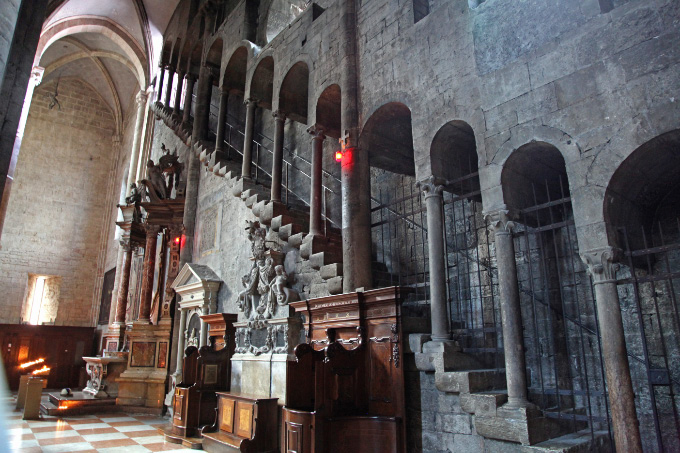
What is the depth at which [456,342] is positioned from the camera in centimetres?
540

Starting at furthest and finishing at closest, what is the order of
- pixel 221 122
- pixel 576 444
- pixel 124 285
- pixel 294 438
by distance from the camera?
pixel 124 285, pixel 221 122, pixel 294 438, pixel 576 444

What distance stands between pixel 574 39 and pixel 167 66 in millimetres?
15136

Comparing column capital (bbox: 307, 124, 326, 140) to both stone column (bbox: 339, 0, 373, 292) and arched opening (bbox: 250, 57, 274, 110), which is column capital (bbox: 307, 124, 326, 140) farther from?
arched opening (bbox: 250, 57, 274, 110)

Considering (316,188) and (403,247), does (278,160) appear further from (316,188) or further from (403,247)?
(403,247)

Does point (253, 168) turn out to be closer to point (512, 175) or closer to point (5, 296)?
point (512, 175)

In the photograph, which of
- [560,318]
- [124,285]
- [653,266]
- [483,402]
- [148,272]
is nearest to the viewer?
[483,402]

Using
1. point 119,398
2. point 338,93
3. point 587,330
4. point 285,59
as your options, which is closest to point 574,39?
point 587,330

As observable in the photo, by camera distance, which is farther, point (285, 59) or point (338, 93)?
point (285, 59)

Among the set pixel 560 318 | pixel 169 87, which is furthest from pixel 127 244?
pixel 560 318

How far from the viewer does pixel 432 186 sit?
595cm

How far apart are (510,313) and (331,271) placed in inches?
115

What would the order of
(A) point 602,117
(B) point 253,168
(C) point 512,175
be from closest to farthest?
(A) point 602,117 → (C) point 512,175 → (B) point 253,168

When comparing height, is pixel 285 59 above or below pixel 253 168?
above

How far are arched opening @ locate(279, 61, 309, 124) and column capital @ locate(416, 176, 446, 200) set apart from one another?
441 cm
